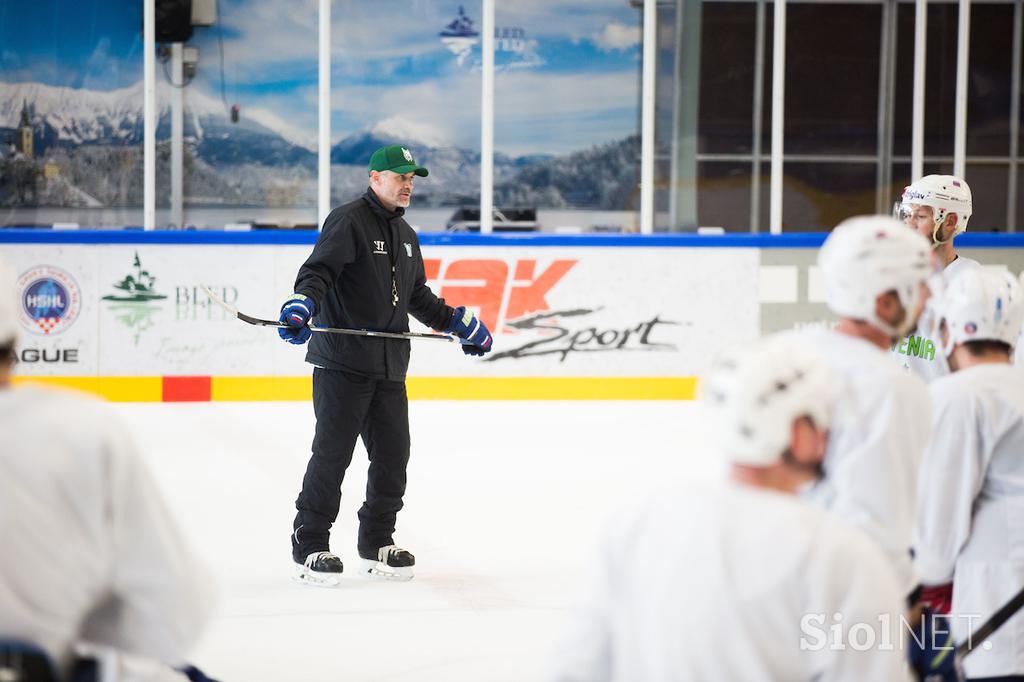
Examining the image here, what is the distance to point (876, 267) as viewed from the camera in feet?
6.46

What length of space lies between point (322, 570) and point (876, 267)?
2.77 m

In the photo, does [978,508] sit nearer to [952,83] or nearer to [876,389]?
[876,389]

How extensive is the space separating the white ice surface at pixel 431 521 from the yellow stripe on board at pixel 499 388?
100mm

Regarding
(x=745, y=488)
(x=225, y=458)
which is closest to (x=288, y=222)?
(x=225, y=458)

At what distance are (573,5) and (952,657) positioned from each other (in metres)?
9.07

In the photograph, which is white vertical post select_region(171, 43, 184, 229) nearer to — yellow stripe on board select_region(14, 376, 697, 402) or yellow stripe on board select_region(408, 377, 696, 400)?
yellow stripe on board select_region(14, 376, 697, 402)

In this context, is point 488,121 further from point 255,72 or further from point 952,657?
point 952,657

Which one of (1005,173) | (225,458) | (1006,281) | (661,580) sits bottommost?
(225,458)

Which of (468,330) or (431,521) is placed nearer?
(468,330)

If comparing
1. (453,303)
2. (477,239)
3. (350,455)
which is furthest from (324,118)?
(350,455)

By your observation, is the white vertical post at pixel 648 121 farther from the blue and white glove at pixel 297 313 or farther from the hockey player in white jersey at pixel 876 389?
the hockey player in white jersey at pixel 876 389

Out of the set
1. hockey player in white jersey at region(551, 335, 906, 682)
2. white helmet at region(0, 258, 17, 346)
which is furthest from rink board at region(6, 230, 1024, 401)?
hockey player in white jersey at region(551, 335, 906, 682)

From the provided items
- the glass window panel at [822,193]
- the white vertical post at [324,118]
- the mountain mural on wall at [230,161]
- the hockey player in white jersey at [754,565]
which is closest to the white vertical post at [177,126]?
the mountain mural on wall at [230,161]

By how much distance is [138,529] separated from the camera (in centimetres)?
156
